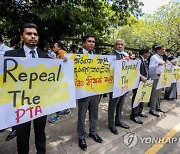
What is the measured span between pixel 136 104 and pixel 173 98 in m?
3.22

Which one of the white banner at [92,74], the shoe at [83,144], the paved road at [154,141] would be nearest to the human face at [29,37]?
the white banner at [92,74]

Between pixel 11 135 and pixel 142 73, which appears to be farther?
pixel 142 73

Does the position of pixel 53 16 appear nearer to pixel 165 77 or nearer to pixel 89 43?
pixel 89 43

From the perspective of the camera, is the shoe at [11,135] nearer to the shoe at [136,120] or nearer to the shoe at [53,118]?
the shoe at [53,118]

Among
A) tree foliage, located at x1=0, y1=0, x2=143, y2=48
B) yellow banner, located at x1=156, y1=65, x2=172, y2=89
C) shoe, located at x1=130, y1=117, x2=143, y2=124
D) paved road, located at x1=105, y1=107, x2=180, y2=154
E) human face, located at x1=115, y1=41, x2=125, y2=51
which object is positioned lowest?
paved road, located at x1=105, y1=107, x2=180, y2=154

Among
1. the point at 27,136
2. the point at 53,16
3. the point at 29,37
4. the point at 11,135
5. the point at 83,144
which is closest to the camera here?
the point at 29,37

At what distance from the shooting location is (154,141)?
434cm

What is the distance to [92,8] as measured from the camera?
7.26 metres

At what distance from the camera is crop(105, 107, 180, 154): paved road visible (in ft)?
12.9

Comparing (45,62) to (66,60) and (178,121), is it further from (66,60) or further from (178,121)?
(178,121)

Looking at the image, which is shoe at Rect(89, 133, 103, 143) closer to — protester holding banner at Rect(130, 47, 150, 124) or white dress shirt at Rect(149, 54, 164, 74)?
protester holding banner at Rect(130, 47, 150, 124)

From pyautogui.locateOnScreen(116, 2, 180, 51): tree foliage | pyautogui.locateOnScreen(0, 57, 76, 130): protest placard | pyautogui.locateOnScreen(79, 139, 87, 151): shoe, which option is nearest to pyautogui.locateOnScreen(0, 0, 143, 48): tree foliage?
pyautogui.locateOnScreen(0, 57, 76, 130): protest placard

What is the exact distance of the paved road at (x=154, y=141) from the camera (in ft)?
12.9

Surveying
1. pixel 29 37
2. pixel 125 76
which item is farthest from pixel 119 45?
pixel 29 37
